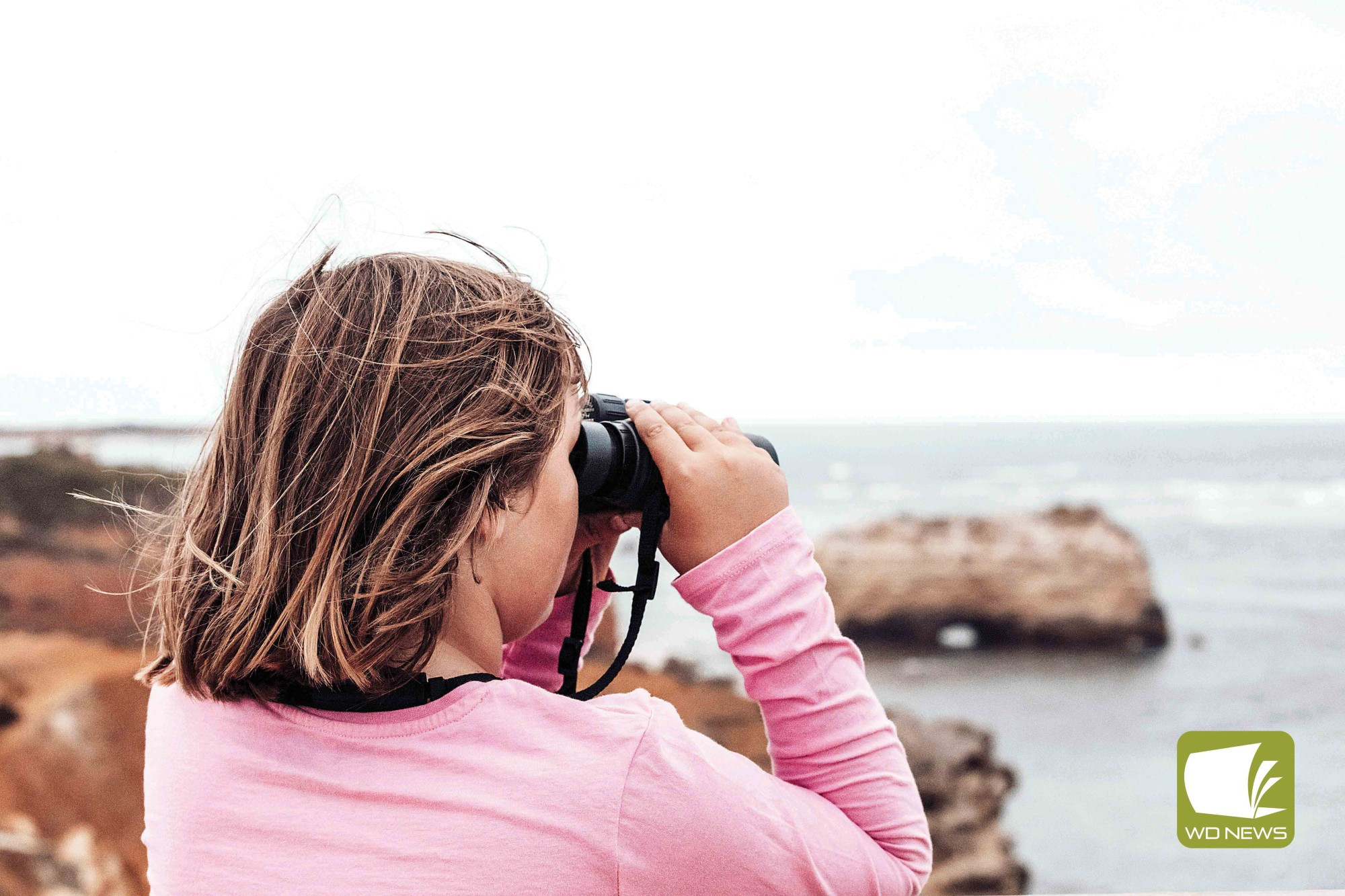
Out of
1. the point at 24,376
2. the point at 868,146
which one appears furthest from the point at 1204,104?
the point at 24,376

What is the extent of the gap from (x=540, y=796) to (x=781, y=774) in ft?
0.42

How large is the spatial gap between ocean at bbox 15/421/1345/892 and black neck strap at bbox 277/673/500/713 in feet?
0.57

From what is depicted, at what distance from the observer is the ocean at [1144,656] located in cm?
282

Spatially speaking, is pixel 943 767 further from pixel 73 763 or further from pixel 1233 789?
pixel 73 763

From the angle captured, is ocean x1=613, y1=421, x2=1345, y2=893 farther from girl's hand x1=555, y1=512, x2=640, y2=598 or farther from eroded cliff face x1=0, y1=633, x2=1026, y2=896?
eroded cliff face x1=0, y1=633, x2=1026, y2=896

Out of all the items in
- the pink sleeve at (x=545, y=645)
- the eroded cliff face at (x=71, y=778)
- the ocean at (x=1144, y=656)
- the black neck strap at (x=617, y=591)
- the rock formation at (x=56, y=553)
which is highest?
the black neck strap at (x=617, y=591)

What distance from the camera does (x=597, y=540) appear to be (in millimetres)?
533

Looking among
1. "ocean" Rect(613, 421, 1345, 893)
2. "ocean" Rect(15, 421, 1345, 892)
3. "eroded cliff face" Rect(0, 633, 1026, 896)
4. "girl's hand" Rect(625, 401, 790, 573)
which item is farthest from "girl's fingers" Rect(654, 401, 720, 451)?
"eroded cliff face" Rect(0, 633, 1026, 896)

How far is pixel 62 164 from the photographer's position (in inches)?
53.4

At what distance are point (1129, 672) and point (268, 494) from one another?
4147 millimetres

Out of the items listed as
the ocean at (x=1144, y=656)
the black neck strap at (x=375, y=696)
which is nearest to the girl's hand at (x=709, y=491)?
the black neck strap at (x=375, y=696)

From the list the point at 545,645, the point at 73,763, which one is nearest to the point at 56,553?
the point at 73,763

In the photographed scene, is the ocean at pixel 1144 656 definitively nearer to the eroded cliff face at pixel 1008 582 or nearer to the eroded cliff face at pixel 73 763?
the eroded cliff face at pixel 1008 582

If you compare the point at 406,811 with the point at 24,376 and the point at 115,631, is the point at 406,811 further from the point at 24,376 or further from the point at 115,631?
the point at 115,631
